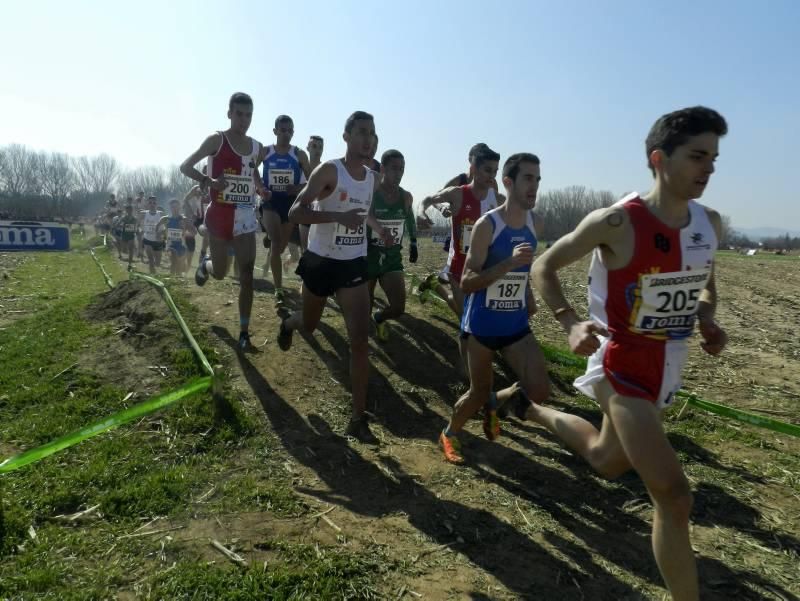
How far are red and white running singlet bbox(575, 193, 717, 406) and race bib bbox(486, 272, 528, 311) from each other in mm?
1439

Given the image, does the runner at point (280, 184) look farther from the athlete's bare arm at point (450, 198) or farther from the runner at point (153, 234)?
the runner at point (153, 234)

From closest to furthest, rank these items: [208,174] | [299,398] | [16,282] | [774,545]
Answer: [774,545]
[299,398]
[208,174]
[16,282]

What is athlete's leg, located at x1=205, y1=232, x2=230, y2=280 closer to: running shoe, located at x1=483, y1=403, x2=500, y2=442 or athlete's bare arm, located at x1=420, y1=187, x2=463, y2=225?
athlete's bare arm, located at x1=420, y1=187, x2=463, y2=225

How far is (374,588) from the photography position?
124 inches

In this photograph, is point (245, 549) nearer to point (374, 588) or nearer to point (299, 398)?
point (374, 588)

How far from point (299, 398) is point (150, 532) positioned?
2.28 meters

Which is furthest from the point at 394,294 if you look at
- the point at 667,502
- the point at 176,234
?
the point at 176,234

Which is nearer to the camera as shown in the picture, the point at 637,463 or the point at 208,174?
the point at 637,463

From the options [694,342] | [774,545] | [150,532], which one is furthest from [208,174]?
[694,342]

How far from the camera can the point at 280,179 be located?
868 cm

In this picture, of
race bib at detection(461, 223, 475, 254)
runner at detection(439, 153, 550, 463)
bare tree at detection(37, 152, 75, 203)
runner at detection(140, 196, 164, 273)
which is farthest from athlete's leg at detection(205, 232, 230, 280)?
bare tree at detection(37, 152, 75, 203)

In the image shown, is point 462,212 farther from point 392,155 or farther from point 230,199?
point 230,199

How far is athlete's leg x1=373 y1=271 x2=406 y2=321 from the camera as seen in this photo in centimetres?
728

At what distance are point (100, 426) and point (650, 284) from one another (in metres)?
3.70
